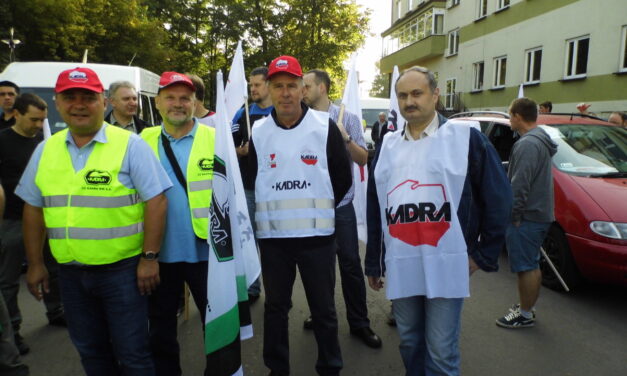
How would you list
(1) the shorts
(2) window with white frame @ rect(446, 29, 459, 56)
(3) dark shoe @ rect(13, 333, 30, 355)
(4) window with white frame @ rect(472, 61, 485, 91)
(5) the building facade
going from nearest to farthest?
(3) dark shoe @ rect(13, 333, 30, 355), (1) the shorts, (5) the building facade, (4) window with white frame @ rect(472, 61, 485, 91), (2) window with white frame @ rect(446, 29, 459, 56)

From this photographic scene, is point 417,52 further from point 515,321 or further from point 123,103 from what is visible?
point 515,321

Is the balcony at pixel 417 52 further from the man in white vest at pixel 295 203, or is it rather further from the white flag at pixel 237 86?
the man in white vest at pixel 295 203

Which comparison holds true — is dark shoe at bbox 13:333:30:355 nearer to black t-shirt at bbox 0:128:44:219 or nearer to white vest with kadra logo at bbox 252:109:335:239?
black t-shirt at bbox 0:128:44:219

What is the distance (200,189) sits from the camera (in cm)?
284

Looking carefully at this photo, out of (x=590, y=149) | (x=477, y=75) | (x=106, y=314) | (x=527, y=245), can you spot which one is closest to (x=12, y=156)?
(x=106, y=314)

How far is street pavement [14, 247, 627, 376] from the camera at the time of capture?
3328 millimetres

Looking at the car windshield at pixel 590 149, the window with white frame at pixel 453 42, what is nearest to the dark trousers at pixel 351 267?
the car windshield at pixel 590 149

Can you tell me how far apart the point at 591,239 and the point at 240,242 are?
138 inches

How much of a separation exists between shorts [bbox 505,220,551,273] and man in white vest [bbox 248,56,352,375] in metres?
1.90

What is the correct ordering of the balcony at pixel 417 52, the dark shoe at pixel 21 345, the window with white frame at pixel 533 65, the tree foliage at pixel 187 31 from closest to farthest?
1. the dark shoe at pixel 21 345
2. the tree foliage at pixel 187 31
3. the window with white frame at pixel 533 65
4. the balcony at pixel 417 52

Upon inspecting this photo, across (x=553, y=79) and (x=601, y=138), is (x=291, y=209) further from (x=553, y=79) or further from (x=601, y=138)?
(x=553, y=79)

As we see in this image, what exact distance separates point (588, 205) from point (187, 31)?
99.1ft

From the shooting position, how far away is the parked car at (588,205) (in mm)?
4202

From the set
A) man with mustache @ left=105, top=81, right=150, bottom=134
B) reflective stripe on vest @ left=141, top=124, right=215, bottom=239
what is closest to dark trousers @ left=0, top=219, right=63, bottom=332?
man with mustache @ left=105, top=81, right=150, bottom=134
